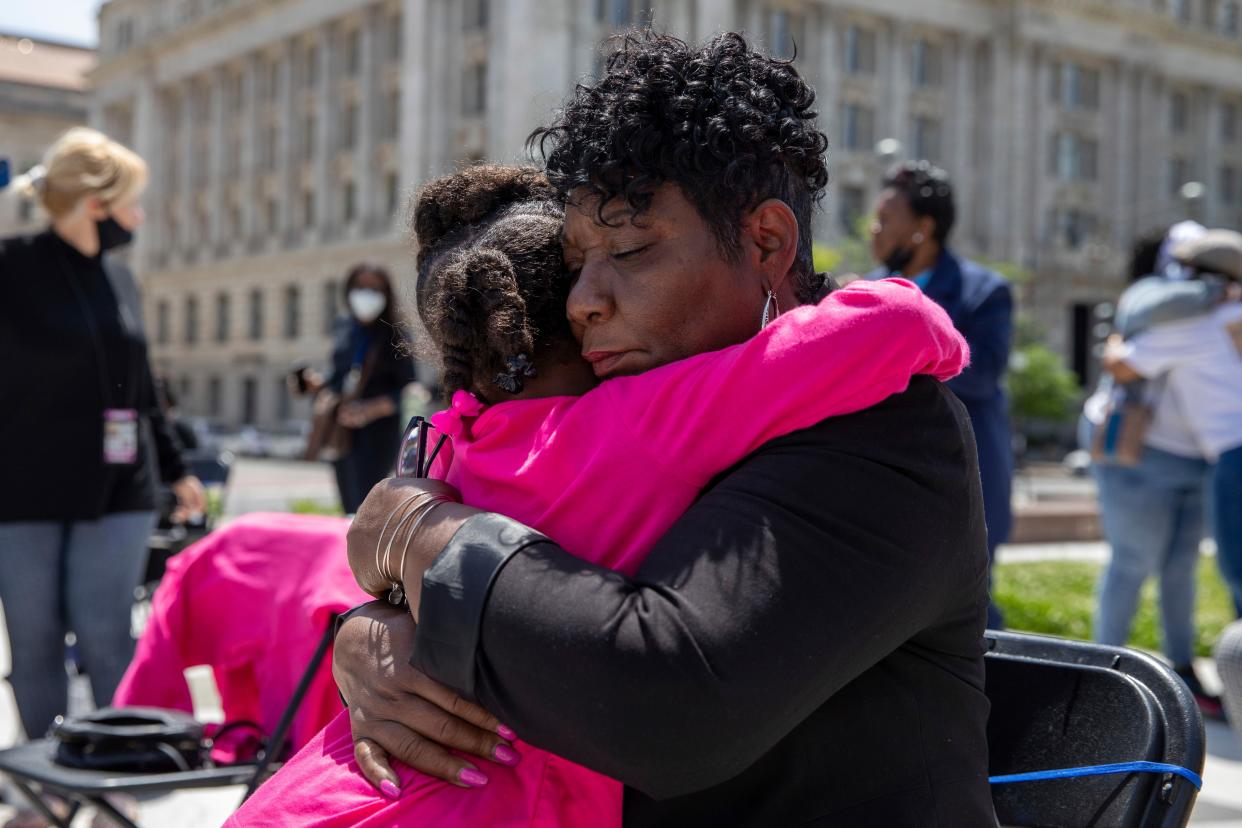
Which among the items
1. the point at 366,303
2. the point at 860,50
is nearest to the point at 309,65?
the point at 860,50

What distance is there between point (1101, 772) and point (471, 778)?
924mm

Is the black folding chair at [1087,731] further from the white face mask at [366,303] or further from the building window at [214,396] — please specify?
the building window at [214,396]

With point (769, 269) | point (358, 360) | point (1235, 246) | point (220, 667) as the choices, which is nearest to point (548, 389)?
point (769, 269)

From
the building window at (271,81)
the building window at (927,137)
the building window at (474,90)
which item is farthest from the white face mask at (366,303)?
the building window at (271,81)

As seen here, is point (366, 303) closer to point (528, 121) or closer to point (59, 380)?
point (59, 380)

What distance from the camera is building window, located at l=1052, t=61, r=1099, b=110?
2238 inches

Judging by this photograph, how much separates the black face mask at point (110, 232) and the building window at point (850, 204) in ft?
159

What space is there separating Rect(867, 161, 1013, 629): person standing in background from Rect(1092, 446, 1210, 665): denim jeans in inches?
55.9

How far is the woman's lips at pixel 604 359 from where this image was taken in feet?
5.31

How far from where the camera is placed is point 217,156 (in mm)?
63344

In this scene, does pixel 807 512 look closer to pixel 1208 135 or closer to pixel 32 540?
pixel 32 540

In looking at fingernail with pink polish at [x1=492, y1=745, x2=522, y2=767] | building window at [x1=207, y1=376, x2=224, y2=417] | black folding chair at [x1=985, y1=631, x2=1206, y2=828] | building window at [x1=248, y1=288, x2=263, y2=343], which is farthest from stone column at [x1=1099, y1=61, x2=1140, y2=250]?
fingernail with pink polish at [x1=492, y1=745, x2=522, y2=767]

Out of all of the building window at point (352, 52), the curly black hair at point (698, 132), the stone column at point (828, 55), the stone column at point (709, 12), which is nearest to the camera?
the curly black hair at point (698, 132)

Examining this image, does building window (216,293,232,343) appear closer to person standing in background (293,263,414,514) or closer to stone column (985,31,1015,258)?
stone column (985,31,1015,258)
